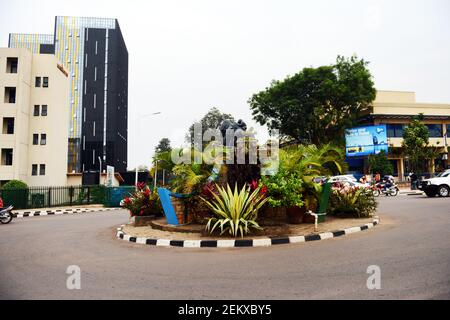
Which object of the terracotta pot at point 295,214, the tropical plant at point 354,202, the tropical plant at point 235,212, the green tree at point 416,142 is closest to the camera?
the tropical plant at point 235,212

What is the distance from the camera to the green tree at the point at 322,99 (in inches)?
1265

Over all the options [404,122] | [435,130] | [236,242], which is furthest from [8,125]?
[435,130]

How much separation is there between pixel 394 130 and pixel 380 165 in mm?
8740

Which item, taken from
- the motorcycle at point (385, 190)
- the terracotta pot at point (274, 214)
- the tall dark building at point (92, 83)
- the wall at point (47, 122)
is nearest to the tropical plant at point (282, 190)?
the terracotta pot at point (274, 214)

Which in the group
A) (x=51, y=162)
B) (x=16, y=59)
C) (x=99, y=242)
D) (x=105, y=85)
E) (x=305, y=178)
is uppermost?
(x=105, y=85)

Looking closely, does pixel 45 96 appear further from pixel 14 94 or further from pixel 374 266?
pixel 374 266

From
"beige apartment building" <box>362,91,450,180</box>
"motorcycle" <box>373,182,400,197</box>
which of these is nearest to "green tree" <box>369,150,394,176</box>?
"beige apartment building" <box>362,91,450,180</box>

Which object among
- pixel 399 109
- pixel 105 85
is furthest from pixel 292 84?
pixel 105 85

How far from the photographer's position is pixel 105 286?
421 cm

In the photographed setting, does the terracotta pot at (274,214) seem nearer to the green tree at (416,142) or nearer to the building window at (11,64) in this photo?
the green tree at (416,142)

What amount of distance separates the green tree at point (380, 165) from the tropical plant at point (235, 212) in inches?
1256

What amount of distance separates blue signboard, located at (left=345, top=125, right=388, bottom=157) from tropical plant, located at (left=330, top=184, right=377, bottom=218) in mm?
28092

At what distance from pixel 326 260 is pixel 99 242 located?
5673mm

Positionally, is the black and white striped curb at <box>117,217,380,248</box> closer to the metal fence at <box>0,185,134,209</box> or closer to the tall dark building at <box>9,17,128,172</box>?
the metal fence at <box>0,185,134,209</box>
